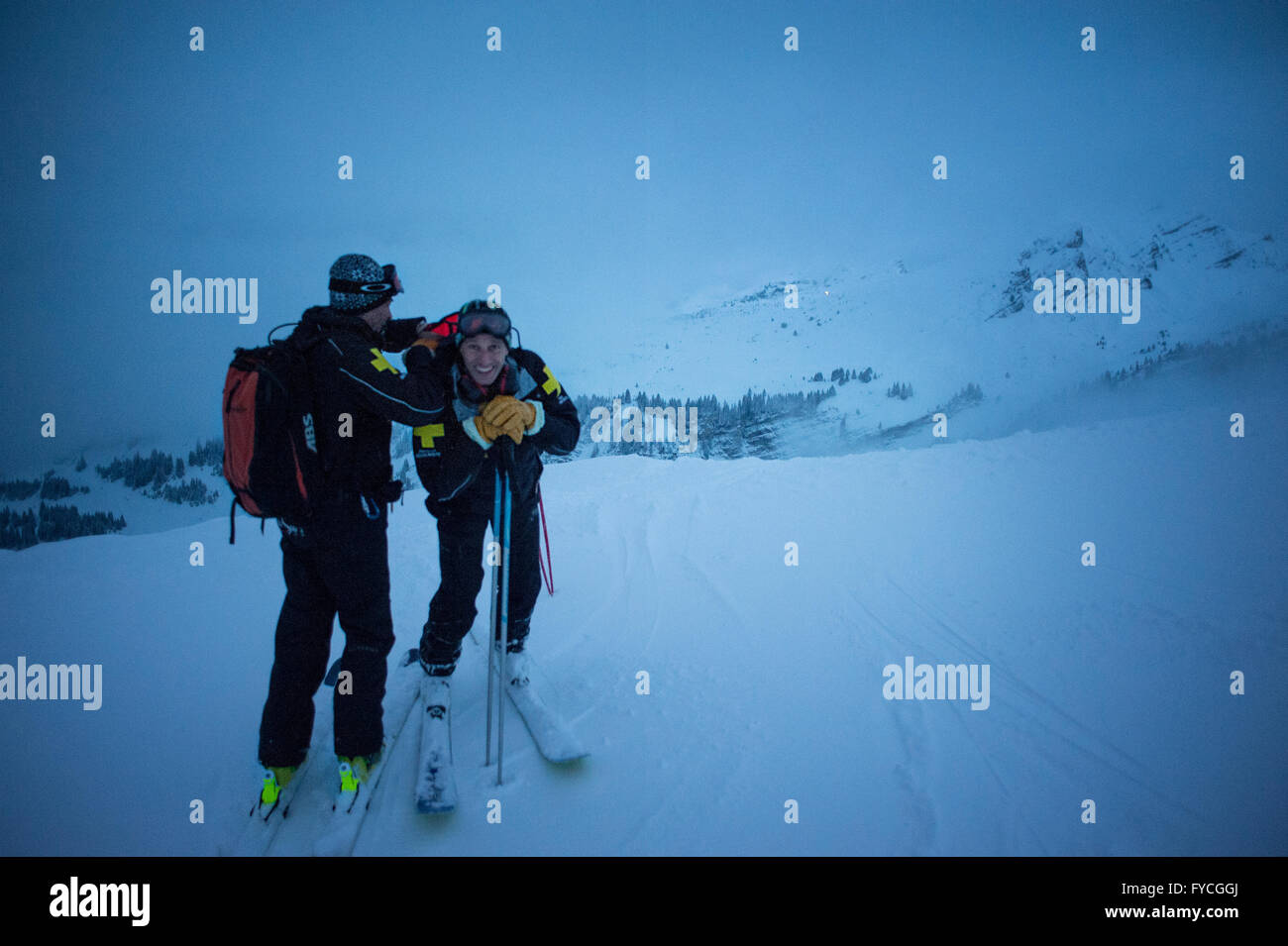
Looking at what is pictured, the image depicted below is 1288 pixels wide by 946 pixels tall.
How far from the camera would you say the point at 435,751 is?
2.90m

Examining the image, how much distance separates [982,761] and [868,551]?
338 cm

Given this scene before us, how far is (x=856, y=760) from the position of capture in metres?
2.88

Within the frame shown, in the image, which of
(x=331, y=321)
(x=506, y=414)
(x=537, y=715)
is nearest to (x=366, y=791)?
(x=537, y=715)

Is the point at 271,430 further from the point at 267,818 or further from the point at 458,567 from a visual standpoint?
the point at 267,818

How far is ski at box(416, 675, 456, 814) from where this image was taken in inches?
101

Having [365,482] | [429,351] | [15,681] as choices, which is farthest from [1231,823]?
[15,681]

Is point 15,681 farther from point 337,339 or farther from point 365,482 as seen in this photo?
point 337,339

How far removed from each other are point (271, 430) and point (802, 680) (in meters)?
3.55

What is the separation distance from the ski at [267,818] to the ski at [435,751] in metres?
0.59

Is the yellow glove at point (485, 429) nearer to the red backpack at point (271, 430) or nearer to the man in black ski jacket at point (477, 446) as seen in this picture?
the man in black ski jacket at point (477, 446)

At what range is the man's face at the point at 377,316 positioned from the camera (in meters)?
2.83

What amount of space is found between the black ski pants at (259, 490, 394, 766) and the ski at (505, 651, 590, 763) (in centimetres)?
86

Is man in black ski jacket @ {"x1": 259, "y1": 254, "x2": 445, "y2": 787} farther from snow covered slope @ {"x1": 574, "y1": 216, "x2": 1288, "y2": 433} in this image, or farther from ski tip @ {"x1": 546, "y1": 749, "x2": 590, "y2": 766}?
snow covered slope @ {"x1": 574, "y1": 216, "x2": 1288, "y2": 433}

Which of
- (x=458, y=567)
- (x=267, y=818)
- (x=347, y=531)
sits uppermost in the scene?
(x=347, y=531)
